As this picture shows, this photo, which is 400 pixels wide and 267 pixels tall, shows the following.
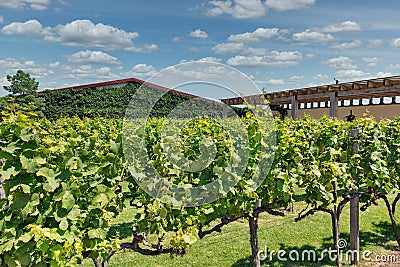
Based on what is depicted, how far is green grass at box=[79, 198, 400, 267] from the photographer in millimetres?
4141

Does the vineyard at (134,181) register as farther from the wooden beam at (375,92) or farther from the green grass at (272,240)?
the wooden beam at (375,92)

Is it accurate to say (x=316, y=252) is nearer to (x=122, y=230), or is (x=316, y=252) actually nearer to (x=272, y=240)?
(x=272, y=240)

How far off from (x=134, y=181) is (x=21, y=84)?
27.1 metres

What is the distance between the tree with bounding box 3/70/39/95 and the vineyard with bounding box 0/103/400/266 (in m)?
26.1

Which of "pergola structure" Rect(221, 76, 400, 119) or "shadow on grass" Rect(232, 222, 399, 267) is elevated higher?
"pergola structure" Rect(221, 76, 400, 119)

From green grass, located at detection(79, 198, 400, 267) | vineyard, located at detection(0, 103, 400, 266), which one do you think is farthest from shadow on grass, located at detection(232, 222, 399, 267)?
vineyard, located at detection(0, 103, 400, 266)

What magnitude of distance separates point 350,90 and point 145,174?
37.0 feet

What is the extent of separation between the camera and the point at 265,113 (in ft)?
9.09

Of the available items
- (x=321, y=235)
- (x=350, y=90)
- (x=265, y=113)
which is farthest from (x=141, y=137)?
(x=350, y=90)

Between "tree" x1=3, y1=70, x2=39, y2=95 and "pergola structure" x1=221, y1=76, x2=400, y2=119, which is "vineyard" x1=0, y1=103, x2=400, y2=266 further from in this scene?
"tree" x1=3, y1=70, x2=39, y2=95

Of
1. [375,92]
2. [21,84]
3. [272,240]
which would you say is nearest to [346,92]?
[375,92]

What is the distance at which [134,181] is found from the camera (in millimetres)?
2721

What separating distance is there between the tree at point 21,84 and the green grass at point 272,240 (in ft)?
78.3

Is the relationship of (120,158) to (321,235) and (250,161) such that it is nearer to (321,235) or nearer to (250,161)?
(250,161)
